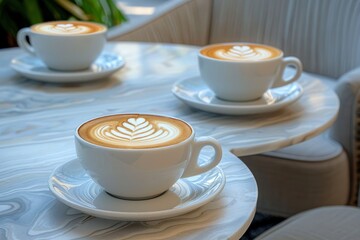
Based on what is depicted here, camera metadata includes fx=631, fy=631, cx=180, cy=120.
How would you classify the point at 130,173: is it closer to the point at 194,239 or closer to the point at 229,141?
the point at 194,239

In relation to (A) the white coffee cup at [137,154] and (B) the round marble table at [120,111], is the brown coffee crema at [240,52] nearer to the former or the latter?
(B) the round marble table at [120,111]

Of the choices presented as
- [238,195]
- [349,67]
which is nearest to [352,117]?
[349,67]

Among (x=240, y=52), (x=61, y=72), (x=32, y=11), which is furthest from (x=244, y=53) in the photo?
(x=32, y=11)

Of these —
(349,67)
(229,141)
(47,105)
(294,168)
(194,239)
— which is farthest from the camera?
(349,67)

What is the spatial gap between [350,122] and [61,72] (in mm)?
536

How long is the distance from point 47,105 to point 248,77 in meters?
0.28

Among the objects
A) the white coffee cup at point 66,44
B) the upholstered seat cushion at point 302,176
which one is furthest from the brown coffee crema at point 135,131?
the upholstered seat cushion at point 302,176

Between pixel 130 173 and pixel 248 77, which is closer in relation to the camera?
pixel 130 173

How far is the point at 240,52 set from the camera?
33.8 inches

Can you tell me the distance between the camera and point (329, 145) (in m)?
1.17

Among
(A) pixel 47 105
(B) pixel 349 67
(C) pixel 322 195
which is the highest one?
(A) pixel 47 105

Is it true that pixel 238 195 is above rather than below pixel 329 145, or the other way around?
above

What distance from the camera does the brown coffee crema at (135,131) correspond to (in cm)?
54

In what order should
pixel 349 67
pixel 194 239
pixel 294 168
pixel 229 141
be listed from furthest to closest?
pixel 349 67
pixel 294 168
pixel 229 141
pixel 194 239
